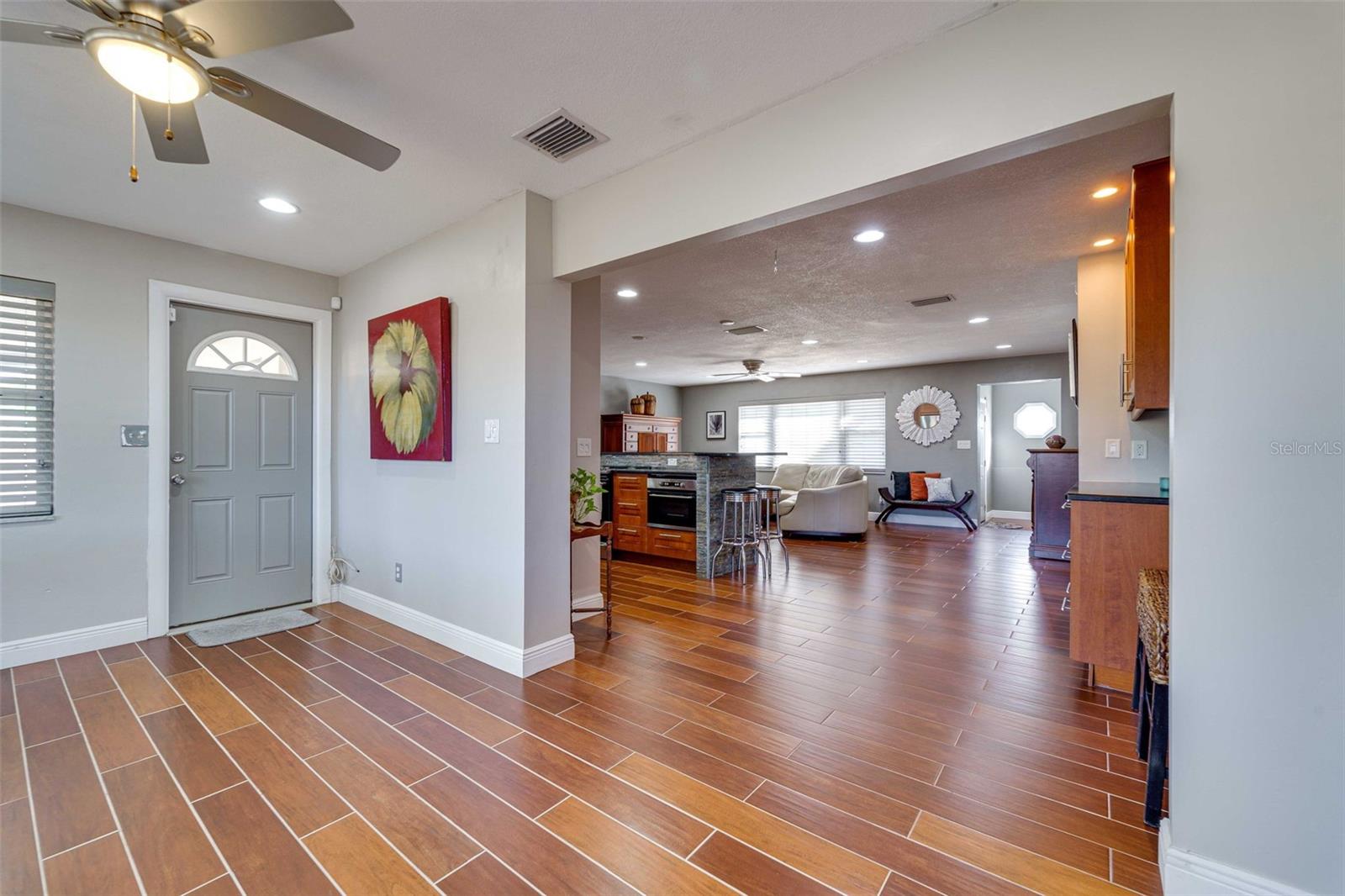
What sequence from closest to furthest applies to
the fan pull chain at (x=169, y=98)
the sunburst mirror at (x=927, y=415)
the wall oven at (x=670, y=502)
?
1. the fan pull chain at (x=169, y=98)
2. the wall oven at (x=670, y=502)
3. the sunburst mirror at (x=927, y=415)

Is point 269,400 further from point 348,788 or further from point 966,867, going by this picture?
point 966,867

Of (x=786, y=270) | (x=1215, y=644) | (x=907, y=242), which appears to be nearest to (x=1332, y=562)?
(x=1215, y=644)

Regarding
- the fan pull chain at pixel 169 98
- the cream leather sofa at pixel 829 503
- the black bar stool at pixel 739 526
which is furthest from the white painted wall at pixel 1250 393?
the cream leather sofa at pixel 829 503

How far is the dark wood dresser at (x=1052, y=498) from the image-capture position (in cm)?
579

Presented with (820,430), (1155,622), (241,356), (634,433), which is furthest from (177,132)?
(820,430)

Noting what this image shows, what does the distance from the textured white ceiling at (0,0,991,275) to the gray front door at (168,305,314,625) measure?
0.92 m

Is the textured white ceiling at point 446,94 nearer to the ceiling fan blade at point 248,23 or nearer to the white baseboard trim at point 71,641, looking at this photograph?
the ceiling fan blade at point 248,23

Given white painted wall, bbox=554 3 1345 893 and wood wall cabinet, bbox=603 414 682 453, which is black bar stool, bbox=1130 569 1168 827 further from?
wood wall cabinet, bbox=603 414 682 453

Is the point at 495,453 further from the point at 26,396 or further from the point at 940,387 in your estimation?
the point at 940,387

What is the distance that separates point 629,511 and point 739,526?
1.18 metres

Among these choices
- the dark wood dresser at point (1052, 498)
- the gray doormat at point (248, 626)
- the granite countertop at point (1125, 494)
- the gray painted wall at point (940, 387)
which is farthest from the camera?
the gray painted wall at point (940, 387)

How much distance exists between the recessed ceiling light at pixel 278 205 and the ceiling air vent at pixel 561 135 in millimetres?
1467

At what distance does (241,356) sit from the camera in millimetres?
3850

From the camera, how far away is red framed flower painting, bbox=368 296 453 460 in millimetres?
3258
